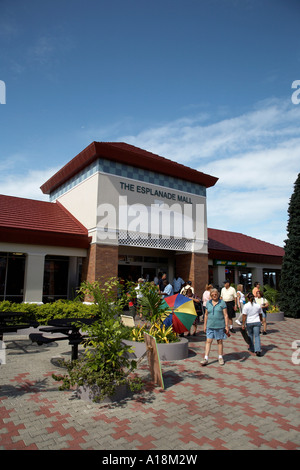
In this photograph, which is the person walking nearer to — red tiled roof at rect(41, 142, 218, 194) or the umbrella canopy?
the umbrella canopy

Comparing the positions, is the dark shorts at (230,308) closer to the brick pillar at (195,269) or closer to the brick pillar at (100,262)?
the brick pillar at (100,262)

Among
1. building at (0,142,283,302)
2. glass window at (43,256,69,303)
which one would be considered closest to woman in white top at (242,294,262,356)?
building at (0,142,283,302)

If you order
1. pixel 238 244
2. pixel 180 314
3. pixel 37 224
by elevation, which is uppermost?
pixel 238 244

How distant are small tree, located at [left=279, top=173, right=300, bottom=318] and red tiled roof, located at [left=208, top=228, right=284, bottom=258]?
378cm

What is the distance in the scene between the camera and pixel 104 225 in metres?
13.8

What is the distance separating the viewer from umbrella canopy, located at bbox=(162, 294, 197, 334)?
7348 millimetres

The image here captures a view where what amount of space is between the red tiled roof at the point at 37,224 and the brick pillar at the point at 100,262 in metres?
0.73

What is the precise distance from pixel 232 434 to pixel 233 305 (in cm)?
727

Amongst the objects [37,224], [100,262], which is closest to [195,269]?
[100,262]

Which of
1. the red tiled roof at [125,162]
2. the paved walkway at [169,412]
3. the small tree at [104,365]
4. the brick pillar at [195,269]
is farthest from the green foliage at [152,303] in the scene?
the brick pillar at [195,269]

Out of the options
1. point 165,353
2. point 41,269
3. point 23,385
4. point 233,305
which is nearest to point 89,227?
point 41,269

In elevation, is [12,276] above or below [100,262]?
below

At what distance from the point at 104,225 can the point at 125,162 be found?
329 centimetres

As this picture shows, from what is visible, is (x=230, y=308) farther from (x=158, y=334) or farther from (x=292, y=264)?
(x=292, y=264)
